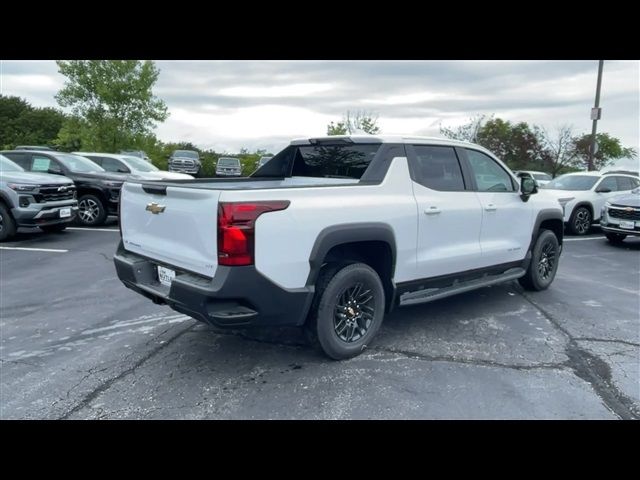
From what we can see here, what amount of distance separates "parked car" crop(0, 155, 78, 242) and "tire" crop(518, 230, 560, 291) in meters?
8.56

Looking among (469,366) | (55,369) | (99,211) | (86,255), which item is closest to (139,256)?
(55,369)

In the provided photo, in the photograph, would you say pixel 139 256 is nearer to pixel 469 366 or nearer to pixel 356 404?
pixel 356 404

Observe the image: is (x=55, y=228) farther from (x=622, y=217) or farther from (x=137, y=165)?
(x=622, y=217)

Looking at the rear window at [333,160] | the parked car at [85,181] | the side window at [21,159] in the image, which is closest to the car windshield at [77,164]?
the parked car at [85,181]

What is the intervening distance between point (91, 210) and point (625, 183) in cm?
1373

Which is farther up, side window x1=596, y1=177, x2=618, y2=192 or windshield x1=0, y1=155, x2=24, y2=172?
windshield x1=0, y1=155, x2=24, y2=172

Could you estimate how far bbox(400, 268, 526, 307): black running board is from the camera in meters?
4.27

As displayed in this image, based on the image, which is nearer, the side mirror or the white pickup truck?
the white pickup truck

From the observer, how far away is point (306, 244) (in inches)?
133

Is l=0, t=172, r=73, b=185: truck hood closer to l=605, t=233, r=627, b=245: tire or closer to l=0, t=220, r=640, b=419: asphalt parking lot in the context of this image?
l=0, t=220, r=640, b=419: asphalt parking lot

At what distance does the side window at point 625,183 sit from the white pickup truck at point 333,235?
864cm

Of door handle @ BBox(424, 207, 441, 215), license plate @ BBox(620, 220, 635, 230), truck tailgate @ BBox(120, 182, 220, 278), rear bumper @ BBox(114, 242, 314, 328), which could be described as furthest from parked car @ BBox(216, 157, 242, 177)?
rear bumper @ BBox(114, 242, 314, 328)

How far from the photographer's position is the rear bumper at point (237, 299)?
3119 millimetres

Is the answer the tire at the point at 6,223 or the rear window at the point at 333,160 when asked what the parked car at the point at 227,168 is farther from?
the rear window at the point at 333,160
